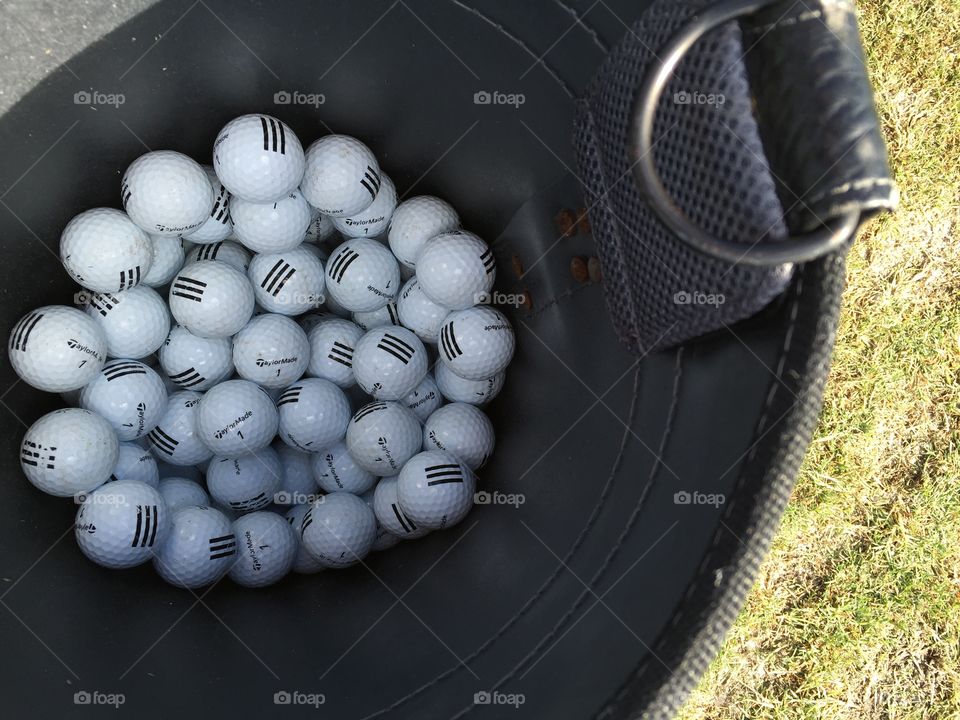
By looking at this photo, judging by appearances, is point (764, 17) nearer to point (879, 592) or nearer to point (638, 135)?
point (638, 135)

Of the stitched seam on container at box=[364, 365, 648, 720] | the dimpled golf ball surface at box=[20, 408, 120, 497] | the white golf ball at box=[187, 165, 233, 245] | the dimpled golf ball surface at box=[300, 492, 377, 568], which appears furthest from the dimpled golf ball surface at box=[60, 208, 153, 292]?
the stitched seam on container at box=[364, 365, 648, 720]

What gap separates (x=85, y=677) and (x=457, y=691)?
56 cm

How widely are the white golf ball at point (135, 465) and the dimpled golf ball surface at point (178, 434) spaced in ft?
0.10

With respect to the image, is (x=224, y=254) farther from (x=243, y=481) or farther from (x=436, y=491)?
(x=436, y=491)

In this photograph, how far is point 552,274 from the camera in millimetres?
Answer: 1371

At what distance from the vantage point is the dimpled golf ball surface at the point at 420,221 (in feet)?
5.08

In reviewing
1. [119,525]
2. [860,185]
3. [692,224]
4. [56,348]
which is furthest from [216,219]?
[860,185]

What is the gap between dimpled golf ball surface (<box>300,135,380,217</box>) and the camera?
1457 mm

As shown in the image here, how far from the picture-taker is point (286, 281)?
1591mm

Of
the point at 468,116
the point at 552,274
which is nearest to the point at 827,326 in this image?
the point at 552,274

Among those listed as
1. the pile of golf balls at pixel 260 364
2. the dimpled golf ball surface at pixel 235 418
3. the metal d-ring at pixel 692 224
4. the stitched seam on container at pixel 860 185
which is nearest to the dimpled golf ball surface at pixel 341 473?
the pile of golf balls at pixel 260 364

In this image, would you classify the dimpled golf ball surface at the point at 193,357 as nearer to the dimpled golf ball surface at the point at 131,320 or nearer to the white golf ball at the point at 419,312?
the dimpled golf ball surface at the point at 131,320

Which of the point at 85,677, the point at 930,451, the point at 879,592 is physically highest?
the point at 930,451

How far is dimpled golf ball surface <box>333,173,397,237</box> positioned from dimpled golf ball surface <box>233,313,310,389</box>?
22 centimetres
